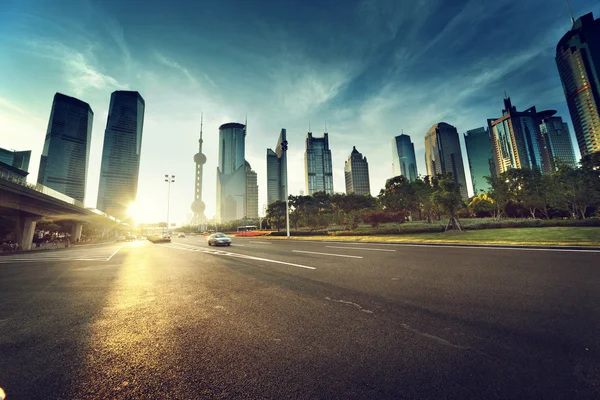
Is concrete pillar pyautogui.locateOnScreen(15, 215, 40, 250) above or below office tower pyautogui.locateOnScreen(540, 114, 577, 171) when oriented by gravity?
below

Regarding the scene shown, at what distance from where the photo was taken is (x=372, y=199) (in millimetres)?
57844

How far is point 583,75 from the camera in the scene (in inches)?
3615

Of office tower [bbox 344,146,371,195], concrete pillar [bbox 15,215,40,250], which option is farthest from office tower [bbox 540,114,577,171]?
concrete pillar [bbox 15,215,40,250]

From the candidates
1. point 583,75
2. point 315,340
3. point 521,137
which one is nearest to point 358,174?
point 521,137

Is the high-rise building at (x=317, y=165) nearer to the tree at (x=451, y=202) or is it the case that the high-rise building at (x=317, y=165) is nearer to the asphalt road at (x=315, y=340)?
the tree at (x=451, y=202)

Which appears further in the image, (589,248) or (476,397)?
(589,248)

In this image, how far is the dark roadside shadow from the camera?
2.26m

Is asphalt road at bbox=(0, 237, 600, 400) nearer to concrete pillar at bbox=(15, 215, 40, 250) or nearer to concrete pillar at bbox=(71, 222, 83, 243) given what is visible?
concrete pillar at bbox=(15, 215, 40, 250)

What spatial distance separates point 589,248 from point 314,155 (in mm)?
177557

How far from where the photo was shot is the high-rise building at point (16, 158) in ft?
442

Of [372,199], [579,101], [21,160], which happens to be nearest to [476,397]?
[372,199]

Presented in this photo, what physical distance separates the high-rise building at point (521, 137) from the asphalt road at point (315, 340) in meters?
219

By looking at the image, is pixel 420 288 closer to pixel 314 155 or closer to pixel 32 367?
pixel 32 367

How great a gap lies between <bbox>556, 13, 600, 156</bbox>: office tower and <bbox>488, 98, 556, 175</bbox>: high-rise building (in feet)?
199
